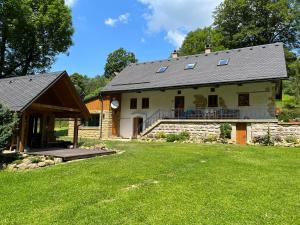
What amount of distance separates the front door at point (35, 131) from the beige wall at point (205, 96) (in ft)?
32.7

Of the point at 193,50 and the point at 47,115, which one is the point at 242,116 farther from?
the point at 193,50

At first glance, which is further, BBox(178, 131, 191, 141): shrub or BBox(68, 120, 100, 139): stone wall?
BBox(68, 120, 100, 139): stone wall

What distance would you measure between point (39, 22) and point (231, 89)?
58.8ft

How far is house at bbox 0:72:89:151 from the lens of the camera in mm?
11273

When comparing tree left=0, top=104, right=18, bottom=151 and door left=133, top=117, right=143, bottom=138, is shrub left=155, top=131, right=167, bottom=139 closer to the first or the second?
door left=133, top=117, right=143, bottom=138

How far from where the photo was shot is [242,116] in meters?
18.8

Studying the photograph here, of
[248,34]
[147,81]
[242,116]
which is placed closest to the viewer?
[242,116]

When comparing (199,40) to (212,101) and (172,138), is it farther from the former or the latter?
(172,138)

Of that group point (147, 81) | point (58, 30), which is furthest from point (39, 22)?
point (147, 81)

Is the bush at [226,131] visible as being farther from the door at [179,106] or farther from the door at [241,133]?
the door at [179,106]

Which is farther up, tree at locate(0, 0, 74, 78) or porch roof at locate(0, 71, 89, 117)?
tree at locate(0, 0, 74, 78)

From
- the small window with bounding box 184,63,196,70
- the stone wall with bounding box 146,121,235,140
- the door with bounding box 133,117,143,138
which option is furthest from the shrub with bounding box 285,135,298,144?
the door with bounding box 133,117,143,138

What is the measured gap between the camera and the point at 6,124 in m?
9.79

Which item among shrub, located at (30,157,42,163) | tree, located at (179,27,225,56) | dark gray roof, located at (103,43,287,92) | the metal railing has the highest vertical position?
tree, located at (179,27,225,56)
